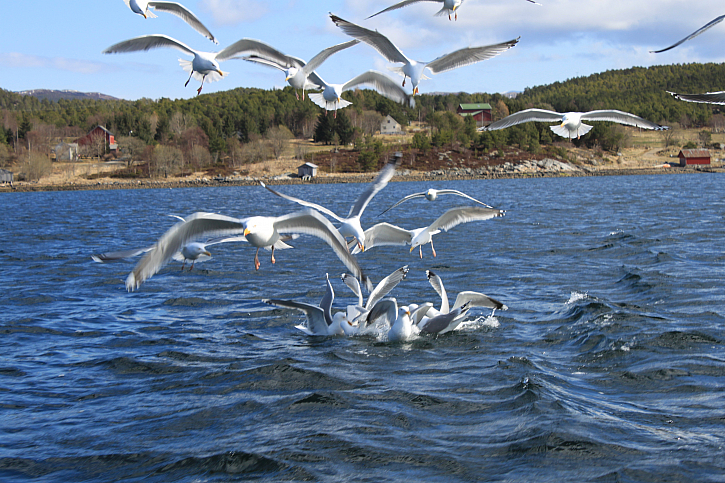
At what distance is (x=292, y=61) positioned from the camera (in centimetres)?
1305

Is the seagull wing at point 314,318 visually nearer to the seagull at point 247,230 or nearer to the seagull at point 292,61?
the seagull at point 247,230

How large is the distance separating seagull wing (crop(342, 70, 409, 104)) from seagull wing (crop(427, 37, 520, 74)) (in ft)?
3.13

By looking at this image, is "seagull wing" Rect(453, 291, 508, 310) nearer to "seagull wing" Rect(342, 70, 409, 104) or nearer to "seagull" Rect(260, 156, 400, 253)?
"seagull" Rect(260, 156, 400, 253)

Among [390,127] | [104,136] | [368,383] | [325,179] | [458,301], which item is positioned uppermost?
[390,127]

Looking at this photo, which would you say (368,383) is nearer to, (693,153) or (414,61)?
(414,61)

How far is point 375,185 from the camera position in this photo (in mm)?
10516

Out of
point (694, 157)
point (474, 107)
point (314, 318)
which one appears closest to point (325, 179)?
point (694, 157)

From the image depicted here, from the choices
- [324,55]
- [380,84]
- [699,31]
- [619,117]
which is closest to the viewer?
[699,31]

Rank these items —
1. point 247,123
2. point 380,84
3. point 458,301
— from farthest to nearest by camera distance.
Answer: point 247,123 < point 380,84 < point 458,301

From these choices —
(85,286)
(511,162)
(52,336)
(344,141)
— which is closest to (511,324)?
(52,336)

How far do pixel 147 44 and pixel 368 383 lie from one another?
25.3ft

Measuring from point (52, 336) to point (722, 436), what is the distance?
11.5m

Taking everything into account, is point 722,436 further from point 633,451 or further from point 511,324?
point 511,324

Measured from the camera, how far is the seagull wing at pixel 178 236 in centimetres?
756
